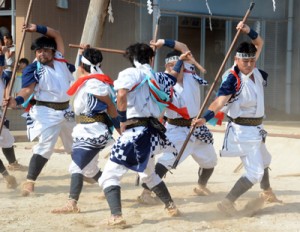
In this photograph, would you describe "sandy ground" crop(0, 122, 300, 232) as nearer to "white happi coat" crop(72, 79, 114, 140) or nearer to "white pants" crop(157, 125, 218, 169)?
"white pants" crop(157, 125, 218, 169)

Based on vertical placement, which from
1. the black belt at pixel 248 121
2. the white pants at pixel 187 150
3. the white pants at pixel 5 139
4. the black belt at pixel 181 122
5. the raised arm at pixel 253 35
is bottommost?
the white pants at pixel 5 139

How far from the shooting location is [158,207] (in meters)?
6.93

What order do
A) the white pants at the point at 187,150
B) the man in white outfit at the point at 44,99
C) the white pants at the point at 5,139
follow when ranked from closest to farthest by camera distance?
the white pants at the point at 187,150 → the man in white outfit at the point at 44,99 → the white pants at the point at 5,139

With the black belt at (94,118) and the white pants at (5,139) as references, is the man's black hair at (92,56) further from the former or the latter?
the white pants at (5,139)

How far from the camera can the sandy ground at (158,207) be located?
6048 millimetres

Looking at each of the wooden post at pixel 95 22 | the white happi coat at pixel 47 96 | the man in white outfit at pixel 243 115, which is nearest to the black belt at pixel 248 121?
the man in white outfit at pixel 243 115

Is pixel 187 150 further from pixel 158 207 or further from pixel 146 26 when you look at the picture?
pixel 146 26

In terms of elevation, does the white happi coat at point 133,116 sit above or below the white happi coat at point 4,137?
above

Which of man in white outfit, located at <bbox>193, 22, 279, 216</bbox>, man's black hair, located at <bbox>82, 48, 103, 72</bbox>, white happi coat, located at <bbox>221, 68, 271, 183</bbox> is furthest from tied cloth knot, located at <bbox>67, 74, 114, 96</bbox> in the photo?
white happi coat, located at <bbox>221, 68, 271, 183</bbox>

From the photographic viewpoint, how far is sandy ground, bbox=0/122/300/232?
6048 millimetres

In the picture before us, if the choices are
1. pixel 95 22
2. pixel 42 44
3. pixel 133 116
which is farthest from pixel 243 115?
pixel 95 22

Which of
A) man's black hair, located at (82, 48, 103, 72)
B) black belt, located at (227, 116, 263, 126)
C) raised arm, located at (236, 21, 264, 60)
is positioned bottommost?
black belt, located at (227, 116, 263, 126)

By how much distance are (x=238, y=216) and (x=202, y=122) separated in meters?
0.99

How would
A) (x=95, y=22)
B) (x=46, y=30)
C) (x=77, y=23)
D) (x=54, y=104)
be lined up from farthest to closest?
1. (x=77, y=23)
2. (x=95, y=22)
3. (x=46, y=30)
4. (x=54, y=104)
